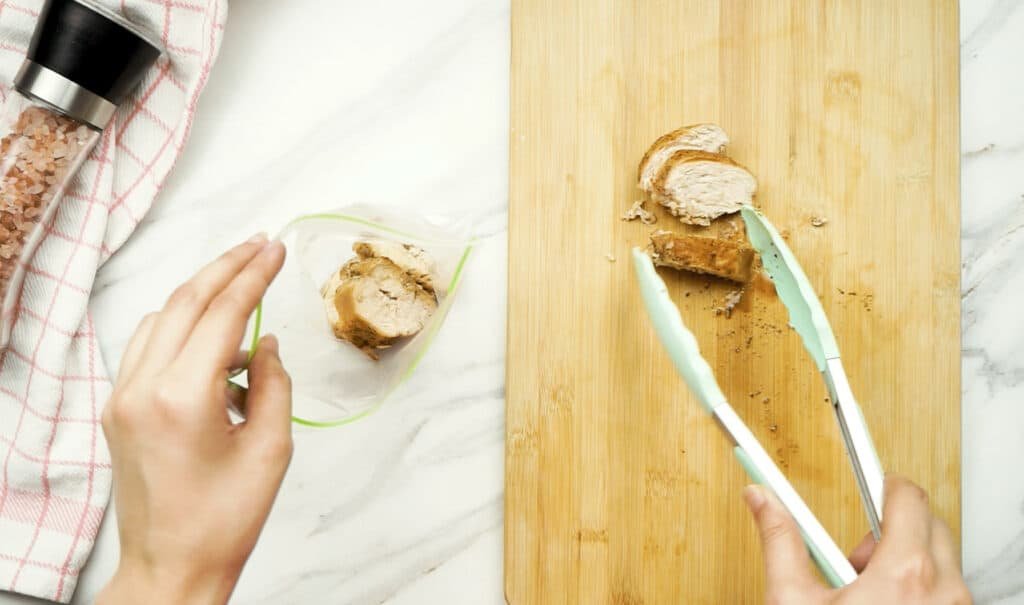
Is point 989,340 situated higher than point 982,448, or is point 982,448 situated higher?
point 989,340

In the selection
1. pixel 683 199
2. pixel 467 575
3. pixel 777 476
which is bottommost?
pixel 467 575

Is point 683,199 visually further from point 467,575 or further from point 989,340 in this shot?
point 467,575

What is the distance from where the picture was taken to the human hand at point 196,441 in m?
0.75

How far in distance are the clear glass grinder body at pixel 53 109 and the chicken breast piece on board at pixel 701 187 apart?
31.0 inches

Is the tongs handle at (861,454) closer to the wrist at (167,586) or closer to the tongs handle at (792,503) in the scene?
the tongs handle at (792,503)

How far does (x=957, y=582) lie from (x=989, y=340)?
0.50 meters

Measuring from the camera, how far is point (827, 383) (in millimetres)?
959

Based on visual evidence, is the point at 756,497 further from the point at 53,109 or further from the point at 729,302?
the point at 53,109

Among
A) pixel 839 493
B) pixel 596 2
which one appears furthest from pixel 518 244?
pixel 839 493

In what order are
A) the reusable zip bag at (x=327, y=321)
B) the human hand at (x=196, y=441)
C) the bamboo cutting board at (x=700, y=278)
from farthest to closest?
the bamboo cutting board at (x=700, y=278), the reusable zip bag at (x=327, y=321), the human hand at (x=196, y=441)

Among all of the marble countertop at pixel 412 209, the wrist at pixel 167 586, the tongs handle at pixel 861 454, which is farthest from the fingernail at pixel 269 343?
the tongs handle at pixel 861 454

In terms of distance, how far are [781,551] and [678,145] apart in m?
0.58

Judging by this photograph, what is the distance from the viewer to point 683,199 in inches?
43.6

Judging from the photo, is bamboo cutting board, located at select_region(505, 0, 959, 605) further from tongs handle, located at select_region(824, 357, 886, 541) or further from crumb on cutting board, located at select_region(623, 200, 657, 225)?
tongs handle, located at select_region(824, 357, 886, 541)
